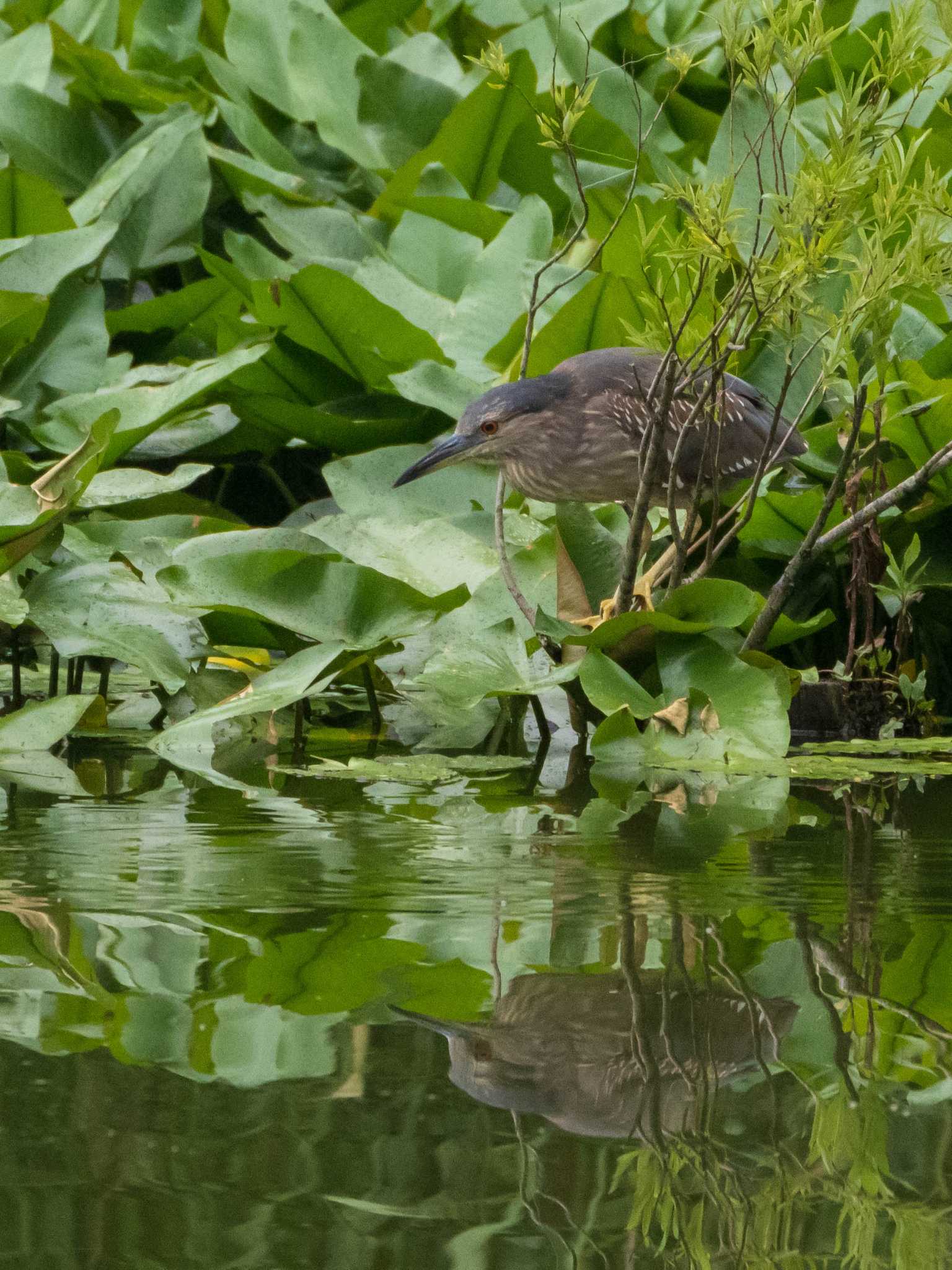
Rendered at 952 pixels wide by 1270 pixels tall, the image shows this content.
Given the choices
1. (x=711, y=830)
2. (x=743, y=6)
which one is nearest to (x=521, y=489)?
(x=743, y=6)

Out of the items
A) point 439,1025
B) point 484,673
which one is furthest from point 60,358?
point 439,1025

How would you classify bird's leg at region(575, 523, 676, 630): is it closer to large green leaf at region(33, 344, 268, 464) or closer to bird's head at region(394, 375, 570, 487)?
bird's head at region(394, 375, 570, 487)

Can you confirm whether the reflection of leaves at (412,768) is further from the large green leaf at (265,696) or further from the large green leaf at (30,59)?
the large green leaf at (30,59)

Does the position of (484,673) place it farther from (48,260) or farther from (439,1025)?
(48,260)

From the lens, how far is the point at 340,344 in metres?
3.40

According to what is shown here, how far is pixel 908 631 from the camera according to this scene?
9.12 feet

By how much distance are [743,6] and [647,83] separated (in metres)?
2.21

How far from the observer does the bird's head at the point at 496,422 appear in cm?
291

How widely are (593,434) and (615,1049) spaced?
6.51ft

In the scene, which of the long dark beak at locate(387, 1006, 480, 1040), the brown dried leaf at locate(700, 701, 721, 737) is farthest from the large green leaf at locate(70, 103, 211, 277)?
the long dark beak at locate(387, 1006, 480, 1040)

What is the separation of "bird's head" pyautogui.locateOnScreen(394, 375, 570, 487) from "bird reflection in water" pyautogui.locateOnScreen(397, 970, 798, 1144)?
1.76 metres

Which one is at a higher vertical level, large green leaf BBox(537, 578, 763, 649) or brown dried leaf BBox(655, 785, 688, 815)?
Answer: large green leaf BBox(537, 578, 763, 649)

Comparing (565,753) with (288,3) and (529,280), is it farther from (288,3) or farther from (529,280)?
(288,3)

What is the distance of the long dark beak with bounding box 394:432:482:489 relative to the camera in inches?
114
